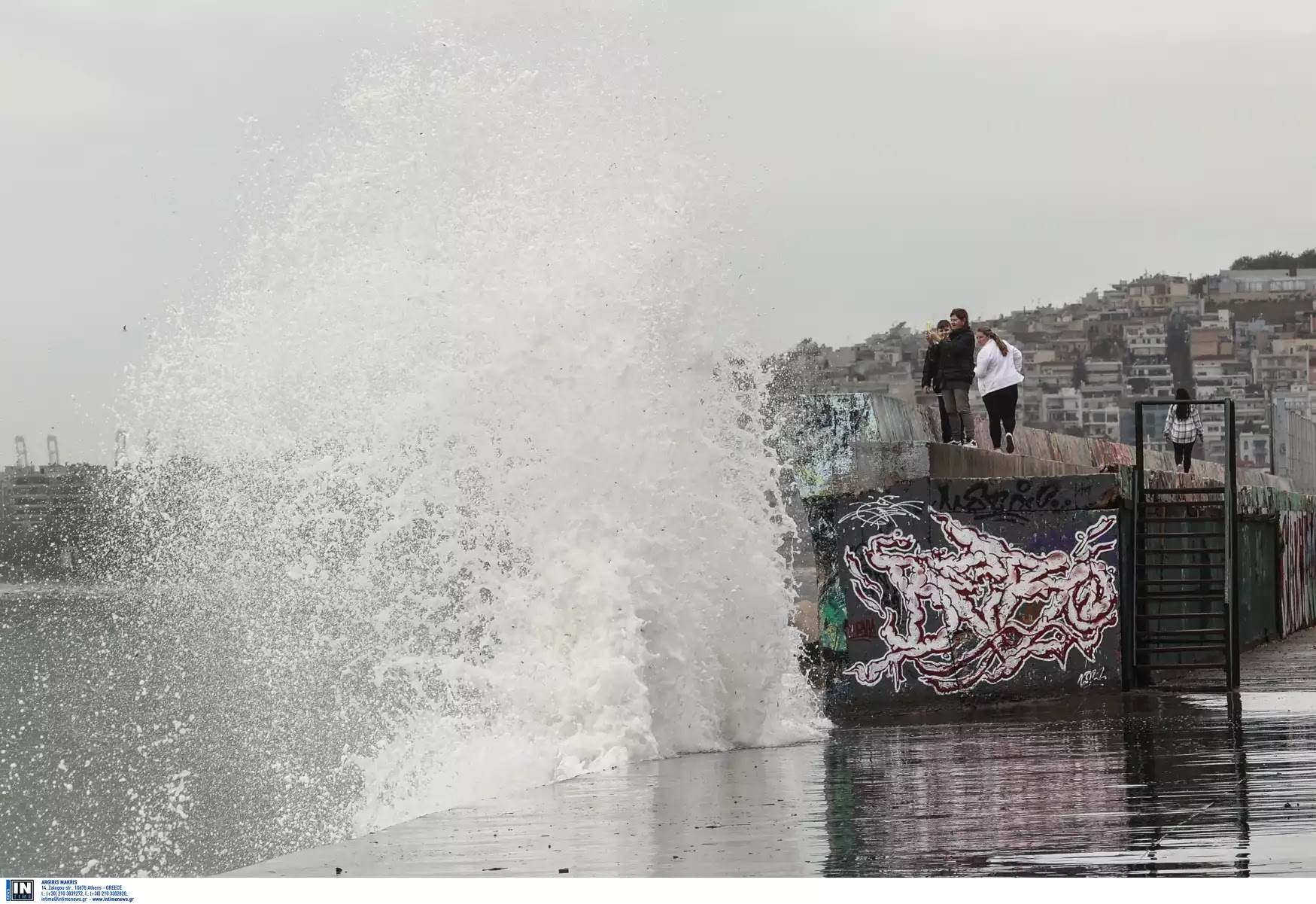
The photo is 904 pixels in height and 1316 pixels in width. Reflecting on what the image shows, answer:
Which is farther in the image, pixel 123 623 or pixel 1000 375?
pixel 123 623

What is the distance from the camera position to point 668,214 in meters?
11.6

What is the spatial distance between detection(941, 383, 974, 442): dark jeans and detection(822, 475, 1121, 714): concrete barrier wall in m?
2.16

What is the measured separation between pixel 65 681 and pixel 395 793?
5708 cm

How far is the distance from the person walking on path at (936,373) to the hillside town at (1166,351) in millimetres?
45856

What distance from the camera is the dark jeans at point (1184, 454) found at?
69.2 ft

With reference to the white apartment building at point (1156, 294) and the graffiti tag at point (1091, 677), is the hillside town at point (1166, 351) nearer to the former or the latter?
the white apartment building at point (1156, 294)

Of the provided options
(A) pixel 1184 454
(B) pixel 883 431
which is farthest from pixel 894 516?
(A) pixel 1184 454

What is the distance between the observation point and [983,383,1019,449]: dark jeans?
16.7 meters

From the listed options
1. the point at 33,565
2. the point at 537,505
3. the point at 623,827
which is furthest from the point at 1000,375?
the point at 33,565

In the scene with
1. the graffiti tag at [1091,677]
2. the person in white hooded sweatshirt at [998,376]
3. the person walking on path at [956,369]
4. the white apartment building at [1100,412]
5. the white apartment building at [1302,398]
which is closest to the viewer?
the graffiti tag at [1091,677]

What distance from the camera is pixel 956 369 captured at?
52.9 feet

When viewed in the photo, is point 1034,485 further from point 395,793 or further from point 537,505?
point 395,793
